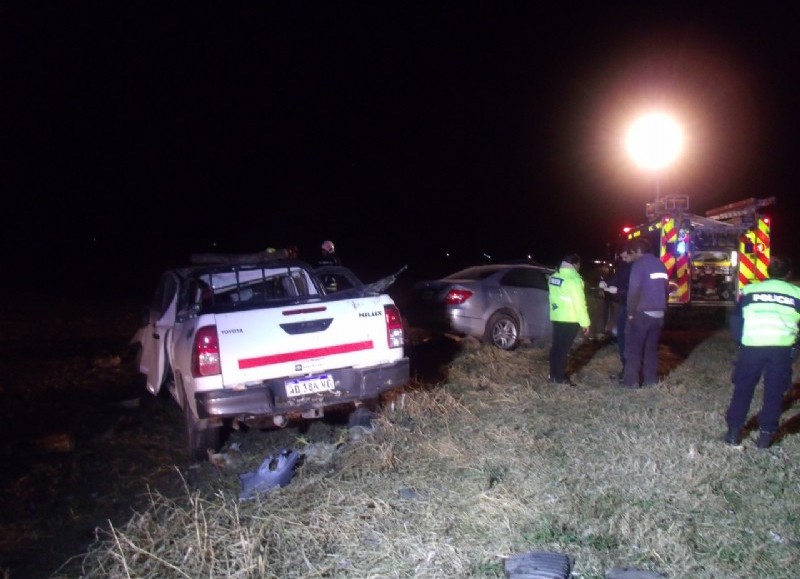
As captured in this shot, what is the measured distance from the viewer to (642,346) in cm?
732

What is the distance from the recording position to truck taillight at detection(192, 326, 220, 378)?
5.05 m

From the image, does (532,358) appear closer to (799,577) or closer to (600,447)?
(600,447)

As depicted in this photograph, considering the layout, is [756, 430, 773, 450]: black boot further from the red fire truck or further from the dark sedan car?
the red fire truck

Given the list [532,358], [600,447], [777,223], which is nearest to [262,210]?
[777,223]

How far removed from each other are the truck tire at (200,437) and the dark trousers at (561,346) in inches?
151

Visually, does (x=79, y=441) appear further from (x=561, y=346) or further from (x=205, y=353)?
(x=561, y=346)

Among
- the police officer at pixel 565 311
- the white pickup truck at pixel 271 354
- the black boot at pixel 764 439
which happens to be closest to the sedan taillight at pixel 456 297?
the police officer at pixel 565 311

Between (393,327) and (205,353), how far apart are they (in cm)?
156

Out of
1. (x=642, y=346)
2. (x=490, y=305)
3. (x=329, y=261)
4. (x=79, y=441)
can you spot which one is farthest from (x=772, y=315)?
(x=329, y=261)

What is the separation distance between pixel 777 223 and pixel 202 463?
139 feet

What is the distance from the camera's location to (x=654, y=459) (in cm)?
483

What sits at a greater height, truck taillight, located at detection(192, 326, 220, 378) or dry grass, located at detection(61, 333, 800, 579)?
truck taillight, located at detection(192, 326, 220, 378)

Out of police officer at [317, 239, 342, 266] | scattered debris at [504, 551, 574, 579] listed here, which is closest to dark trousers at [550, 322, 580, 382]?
police officer at [317, 239, 342, 266]

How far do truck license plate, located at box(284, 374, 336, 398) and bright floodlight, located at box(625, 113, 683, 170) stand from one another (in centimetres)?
1040
